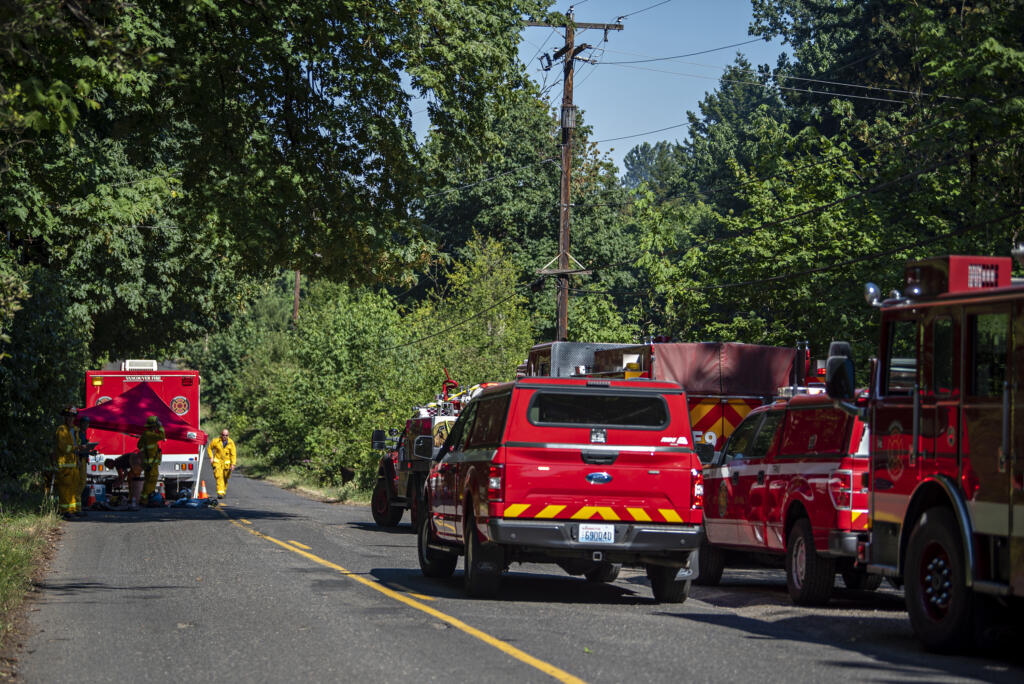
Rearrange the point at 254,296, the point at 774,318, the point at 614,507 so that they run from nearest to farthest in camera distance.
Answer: the point at 614,507, the point at 774,318, the point at 254,296

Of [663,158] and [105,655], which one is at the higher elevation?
[663,158]

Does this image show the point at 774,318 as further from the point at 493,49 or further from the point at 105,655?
the point at 105,655

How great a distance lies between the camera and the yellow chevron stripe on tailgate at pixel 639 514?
12617 millimetres

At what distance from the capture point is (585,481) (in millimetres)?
12664

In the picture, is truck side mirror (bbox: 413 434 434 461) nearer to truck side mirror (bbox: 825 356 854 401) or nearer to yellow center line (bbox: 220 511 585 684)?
yellow center line (bbox: 220 511 585 684)

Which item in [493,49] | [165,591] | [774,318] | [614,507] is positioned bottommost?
[165,591]

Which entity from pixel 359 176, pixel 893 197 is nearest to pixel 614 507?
pixel 359 176

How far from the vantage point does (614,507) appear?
41.4 ft

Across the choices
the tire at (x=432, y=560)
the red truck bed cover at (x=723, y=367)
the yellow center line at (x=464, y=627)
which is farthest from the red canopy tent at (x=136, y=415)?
the tire at (x=432, y=560)

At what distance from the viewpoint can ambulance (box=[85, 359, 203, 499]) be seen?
31.6 m

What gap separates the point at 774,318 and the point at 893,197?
497 centimetres

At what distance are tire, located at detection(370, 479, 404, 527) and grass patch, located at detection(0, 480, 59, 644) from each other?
5788 millimetres

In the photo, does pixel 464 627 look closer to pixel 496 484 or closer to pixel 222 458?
pixel 496 484

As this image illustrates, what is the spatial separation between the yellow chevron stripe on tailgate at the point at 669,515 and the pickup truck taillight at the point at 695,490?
0.63ft
